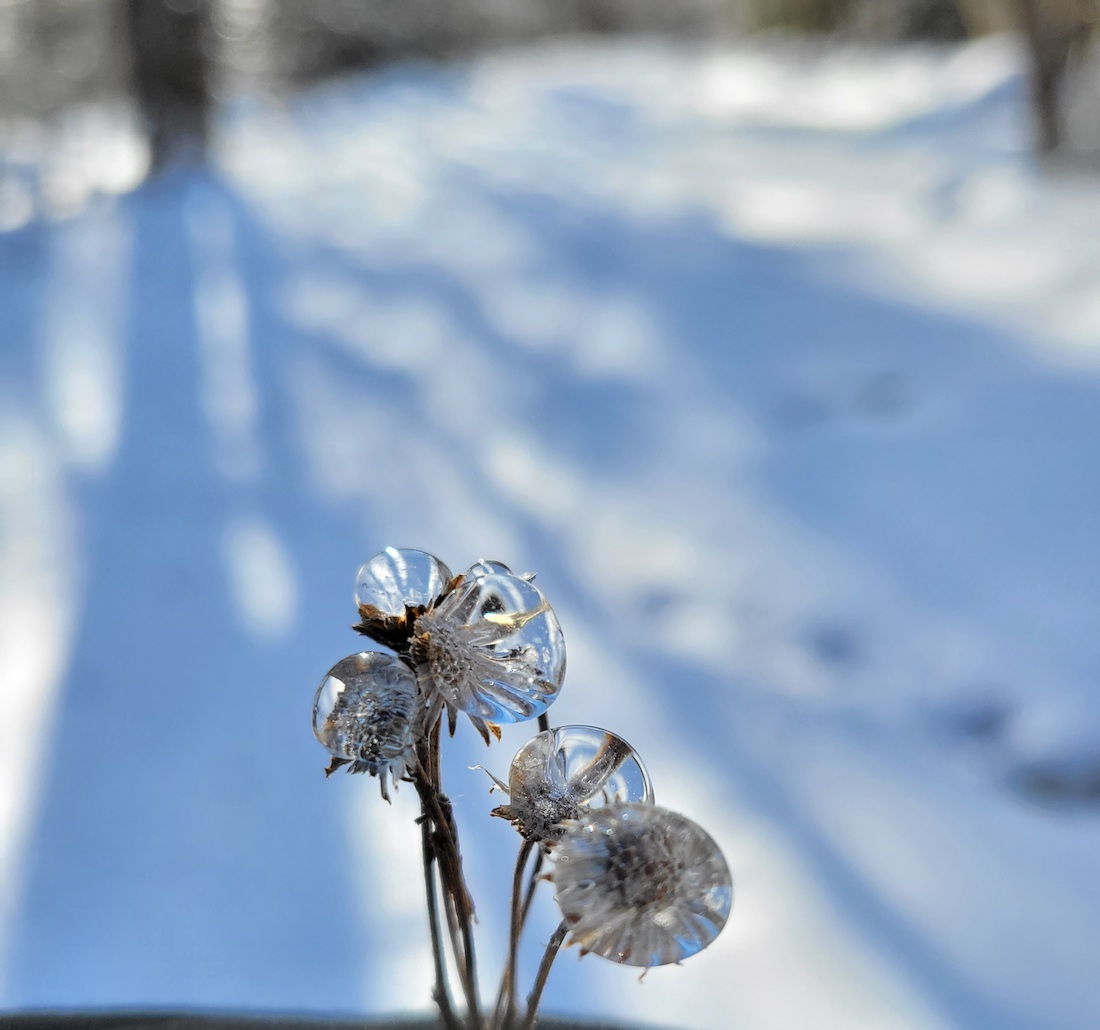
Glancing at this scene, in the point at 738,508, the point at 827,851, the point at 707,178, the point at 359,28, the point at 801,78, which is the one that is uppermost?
the point at 359,28

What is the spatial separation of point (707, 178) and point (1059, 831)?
2909mm

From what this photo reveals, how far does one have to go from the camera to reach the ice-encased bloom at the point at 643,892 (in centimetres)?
35

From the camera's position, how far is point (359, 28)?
842 cm

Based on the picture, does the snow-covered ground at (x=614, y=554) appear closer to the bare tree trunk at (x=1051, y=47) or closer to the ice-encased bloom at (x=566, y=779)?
the bare tree trunk at (x=1051, y=47)

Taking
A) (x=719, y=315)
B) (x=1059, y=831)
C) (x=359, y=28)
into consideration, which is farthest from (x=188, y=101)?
(x=359, y=28)

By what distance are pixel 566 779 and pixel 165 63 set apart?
443cm

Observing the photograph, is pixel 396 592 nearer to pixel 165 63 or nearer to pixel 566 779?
pixel 566 779

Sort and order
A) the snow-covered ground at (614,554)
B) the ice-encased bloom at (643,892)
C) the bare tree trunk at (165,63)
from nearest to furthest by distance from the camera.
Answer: the ice-encased bloom at (643,892) < the snow-covered ground at (614,554) < the bare tree trunk at (165,63)

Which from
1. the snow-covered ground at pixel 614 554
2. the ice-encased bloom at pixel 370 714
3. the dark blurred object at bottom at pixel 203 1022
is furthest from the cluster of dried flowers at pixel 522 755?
the snow-covered ground at pixel 614 554

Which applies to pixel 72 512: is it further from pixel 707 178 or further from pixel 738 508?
pixel 707 178

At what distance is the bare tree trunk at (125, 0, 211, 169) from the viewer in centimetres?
404

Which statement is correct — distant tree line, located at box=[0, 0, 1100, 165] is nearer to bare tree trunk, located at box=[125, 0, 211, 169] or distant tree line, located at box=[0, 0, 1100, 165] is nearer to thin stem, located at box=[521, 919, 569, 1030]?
bare tree trunk, located at box=[125, 0, 211, 169]

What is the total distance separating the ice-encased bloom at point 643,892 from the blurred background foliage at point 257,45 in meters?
3.38

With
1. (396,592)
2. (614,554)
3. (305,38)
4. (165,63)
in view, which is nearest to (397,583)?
(396,592)
